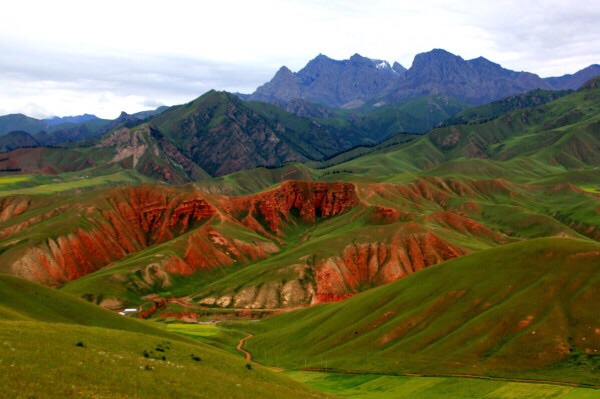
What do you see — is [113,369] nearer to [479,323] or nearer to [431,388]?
[431,388]

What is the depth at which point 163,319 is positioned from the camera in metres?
196

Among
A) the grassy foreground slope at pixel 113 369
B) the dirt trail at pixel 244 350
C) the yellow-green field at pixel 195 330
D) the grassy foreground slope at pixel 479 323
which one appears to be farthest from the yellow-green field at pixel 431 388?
the yellow-green field at pixel 195 330

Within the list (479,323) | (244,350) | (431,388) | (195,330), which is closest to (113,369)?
(431,388)

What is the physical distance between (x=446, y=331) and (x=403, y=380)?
16347 mm

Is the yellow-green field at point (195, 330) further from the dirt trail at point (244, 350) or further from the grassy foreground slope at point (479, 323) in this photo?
the grassy foreground slope at point (479, 323)

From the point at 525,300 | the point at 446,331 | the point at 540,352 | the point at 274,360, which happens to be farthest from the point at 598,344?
the point at 274,360

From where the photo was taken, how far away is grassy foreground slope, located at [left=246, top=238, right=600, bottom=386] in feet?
280

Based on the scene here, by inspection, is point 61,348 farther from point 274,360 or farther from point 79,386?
point 274,360

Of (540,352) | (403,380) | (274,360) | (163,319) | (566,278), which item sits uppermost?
(566,278)

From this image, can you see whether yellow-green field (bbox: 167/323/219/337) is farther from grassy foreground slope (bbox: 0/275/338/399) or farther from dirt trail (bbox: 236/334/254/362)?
grassy foreground slope (bbox: 0/275/338/399)

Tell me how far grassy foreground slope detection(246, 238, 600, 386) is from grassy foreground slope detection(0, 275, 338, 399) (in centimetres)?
4152

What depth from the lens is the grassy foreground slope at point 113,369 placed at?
33.1 m

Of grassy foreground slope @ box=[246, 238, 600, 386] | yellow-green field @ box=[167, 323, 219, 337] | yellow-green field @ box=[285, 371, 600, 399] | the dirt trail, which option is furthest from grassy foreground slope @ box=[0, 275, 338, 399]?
yellow-green field @ box=[167, 323, 219, 337]

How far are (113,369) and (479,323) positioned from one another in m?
73.2
